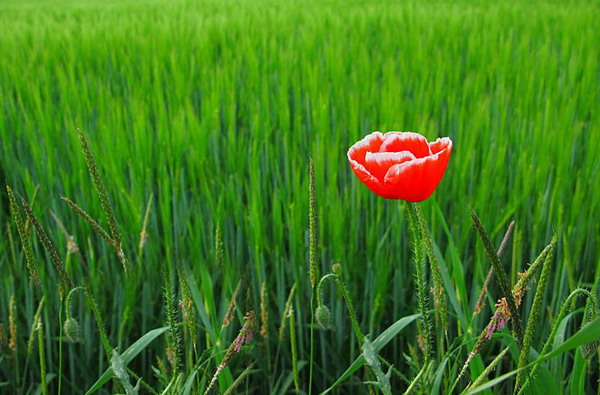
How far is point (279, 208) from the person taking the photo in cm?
107

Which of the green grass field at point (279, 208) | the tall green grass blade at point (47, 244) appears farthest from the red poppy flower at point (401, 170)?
the tall green grass blade at point (47, 244)

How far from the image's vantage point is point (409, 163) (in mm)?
471

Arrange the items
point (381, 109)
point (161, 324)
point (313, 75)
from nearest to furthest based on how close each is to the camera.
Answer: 1. point (161, 324)
2. point (381, 109)
3. point (313, 75)

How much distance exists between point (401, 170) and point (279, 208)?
60cm

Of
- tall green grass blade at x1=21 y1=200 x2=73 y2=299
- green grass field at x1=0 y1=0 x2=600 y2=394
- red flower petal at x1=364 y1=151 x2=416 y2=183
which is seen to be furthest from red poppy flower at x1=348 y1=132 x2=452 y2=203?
tall green grass blade at x1=21 y1=200 x2=73 y2=299

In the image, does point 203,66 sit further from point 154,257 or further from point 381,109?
point 154,257

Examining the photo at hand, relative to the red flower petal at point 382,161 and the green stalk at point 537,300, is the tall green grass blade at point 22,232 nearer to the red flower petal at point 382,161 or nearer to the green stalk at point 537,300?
the red flower petal at point 382,161

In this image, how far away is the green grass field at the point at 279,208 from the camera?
2.57ft

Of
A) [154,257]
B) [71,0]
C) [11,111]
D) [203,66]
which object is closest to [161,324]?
[154,257]

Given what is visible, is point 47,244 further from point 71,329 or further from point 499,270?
point 499,270

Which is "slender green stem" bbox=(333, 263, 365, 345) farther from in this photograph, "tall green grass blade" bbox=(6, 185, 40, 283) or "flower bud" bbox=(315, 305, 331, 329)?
"tall green grass blade" bbox=(6, 185, 40, 283)

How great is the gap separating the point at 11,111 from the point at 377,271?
1288 millimetres

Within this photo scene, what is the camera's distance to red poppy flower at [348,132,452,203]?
1.55 feet

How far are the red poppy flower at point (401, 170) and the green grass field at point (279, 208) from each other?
0.10 meters
